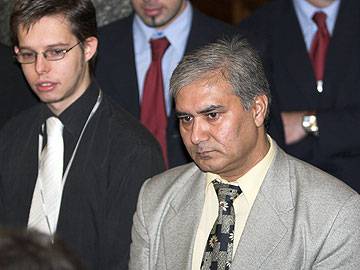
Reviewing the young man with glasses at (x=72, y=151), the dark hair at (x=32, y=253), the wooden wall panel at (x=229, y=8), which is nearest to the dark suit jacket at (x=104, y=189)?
the young man with glasses at (x=72, y=151)

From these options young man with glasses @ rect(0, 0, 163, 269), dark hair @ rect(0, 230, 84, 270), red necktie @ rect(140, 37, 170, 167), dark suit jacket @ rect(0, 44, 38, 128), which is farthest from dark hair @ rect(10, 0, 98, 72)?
dark hair @ rect(0, 230, 84, 270)

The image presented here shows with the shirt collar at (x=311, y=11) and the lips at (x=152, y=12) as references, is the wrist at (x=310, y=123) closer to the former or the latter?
the shirt collar at (x=311, y=11)

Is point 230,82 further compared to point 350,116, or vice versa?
point 350,116

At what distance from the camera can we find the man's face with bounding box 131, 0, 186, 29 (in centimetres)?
407

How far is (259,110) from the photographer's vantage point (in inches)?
123

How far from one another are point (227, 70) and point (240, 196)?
386 millimetres

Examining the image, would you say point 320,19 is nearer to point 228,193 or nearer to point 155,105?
point 155,105

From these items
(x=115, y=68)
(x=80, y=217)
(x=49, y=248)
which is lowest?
(x=80, y=217)

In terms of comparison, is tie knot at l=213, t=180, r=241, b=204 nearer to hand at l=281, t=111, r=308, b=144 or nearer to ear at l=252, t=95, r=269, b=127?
ear at l=252, t=95, r=269, b=127

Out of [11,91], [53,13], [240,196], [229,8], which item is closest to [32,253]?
[240,196]

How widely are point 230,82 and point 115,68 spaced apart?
1.16 m

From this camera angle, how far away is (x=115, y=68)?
415 centimetres

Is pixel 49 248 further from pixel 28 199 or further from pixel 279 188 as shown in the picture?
pixel 28 199

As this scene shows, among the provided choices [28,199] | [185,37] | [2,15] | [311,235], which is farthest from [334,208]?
[2,15]
